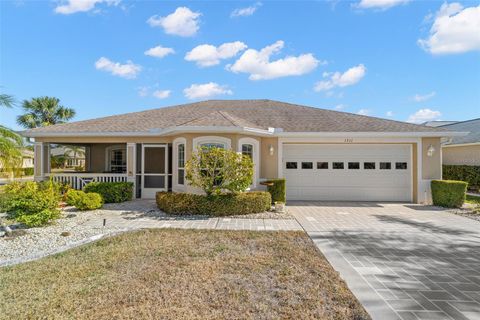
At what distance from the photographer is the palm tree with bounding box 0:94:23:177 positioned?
5.87 metres

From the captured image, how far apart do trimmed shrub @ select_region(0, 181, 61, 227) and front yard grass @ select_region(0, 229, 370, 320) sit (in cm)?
267

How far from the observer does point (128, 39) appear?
12258 millimetres

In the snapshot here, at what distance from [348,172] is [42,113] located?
31309mm

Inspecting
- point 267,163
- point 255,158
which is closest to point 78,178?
point 255,158

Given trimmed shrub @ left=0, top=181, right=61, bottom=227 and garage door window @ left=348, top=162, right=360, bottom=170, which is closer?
trimmed shrub @ left=0, top=181, right=61, bottom=227

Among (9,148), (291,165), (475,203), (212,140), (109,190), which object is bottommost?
(475,203)

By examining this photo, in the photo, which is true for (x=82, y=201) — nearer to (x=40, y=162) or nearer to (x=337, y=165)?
(x=40, y=162)

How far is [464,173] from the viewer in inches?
664

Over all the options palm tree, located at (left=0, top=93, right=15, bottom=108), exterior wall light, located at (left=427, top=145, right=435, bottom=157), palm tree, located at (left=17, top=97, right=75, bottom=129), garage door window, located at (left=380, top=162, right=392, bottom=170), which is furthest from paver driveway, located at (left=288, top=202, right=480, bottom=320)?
palm tree, located at (left=17, top=97, right=75, bottom=129)

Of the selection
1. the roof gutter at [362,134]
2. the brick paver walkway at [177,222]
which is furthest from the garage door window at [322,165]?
the brick paver walkway at [177,222]

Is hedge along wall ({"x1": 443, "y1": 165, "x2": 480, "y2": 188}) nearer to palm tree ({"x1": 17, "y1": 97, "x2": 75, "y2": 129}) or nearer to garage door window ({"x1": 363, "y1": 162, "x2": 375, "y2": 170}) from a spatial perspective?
garage door window ({"x1": 363, "y1": 162, "x2": 375, "y2": 170})

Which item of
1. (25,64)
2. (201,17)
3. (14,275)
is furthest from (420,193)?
(25,64)

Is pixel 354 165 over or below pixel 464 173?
over

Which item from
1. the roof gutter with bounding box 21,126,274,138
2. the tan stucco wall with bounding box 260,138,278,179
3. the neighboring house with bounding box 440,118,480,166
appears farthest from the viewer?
the neighboring house with bounding box 440,118,480,166
